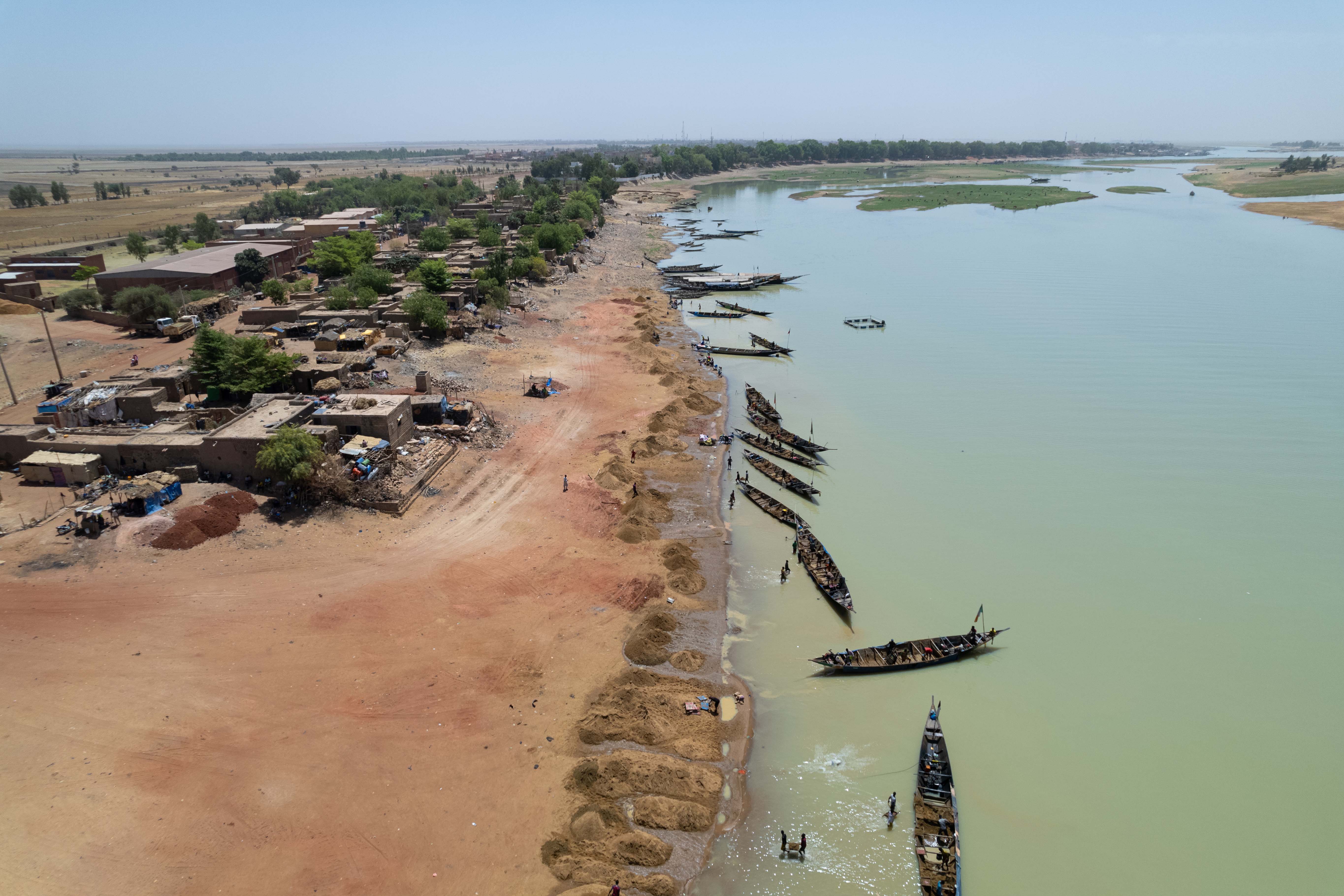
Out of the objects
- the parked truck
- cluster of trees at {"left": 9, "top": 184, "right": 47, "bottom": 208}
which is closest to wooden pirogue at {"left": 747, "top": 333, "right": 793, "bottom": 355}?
Answer: the parked truck

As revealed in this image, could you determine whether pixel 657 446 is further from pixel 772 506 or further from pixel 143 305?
pixel 143 305

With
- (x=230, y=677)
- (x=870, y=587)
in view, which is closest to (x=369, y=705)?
(x=230, y=677)

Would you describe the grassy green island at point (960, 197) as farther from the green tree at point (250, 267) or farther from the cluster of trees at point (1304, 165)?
the green tree at point (250, 267)

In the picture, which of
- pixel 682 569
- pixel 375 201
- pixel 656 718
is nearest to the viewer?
pixel 656 718

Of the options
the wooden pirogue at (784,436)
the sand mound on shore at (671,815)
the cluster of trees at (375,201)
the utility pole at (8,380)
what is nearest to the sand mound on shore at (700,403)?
the wooden pirogue at (784,436)

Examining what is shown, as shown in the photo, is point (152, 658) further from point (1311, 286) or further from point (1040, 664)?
point (1311, 286)

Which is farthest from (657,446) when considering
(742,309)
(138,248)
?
(138,248)

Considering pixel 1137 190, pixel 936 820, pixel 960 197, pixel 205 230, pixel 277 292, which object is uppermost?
pixel 1137 190
